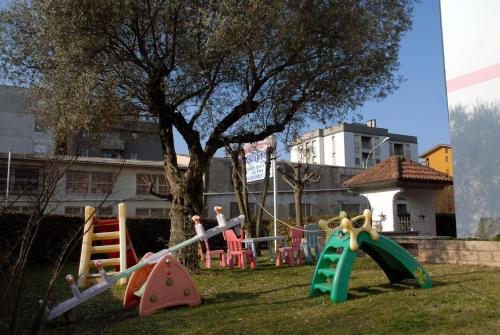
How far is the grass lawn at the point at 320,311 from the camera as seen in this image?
543 centimetres

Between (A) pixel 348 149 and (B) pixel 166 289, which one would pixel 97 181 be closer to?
(B) pixel 166 289

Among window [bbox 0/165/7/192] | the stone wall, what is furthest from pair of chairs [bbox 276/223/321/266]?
window [bbox 0/165/7/192]

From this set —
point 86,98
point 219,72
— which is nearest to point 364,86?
point 219,72

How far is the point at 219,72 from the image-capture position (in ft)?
36.9

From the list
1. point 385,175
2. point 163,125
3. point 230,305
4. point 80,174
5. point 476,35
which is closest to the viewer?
point 230,305

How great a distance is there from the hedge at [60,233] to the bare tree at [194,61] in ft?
13.6

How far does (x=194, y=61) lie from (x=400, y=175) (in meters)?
9.48

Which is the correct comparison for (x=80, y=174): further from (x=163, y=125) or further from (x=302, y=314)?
(x=302, y=314)

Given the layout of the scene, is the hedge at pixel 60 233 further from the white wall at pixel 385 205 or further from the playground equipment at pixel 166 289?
the white wall at pixel 385 205

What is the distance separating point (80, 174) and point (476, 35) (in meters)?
27.4

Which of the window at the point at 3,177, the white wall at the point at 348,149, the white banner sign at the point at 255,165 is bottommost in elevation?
the white banner sign at the point at 255,165

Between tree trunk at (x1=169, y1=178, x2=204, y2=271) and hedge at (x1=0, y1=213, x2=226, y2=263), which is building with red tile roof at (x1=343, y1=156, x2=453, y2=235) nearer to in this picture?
hedge at (x1=0, y1=213, x2=226, y2=263)

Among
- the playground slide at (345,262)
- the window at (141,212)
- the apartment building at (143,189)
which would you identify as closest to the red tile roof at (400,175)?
the playground slide at (345,262)

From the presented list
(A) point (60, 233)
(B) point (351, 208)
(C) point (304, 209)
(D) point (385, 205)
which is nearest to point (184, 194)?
(D) point (385, 205)
